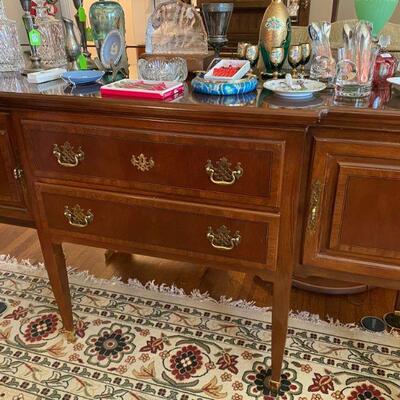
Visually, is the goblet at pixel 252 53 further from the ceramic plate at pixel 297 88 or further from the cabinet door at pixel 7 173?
the cabinet door at pixel 7 173

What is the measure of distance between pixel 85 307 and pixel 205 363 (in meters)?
0.56

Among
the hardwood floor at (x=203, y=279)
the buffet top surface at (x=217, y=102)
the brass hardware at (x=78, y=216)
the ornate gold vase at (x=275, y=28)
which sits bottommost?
the hardwood floor at (x=203, y=279)

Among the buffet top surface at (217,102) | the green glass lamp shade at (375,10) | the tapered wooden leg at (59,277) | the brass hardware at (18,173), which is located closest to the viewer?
the buffet top surface at (217,102)

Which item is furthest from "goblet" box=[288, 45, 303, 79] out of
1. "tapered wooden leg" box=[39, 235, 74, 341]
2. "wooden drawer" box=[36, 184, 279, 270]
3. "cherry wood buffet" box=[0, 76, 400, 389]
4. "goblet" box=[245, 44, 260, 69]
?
"tapered wooden leg" box=[39, 235, 74, 341]

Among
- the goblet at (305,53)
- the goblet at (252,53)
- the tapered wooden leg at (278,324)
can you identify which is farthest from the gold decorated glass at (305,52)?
the tapered wooden leg at (278,324)

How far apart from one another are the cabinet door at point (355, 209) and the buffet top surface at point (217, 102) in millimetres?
83

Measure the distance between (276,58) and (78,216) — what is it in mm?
735

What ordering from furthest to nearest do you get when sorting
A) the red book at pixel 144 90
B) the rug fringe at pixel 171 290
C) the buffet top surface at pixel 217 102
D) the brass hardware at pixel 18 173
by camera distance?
the rug fringe at pixel 171 290, the brass hardware at pixel 18 173, the red book at pixel 144 90, the buffet top surface at pixel 217 102

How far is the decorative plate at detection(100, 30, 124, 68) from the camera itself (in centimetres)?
124

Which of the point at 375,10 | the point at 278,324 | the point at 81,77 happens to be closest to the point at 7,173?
the point at 81,77

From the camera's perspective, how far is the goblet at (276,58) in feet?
3.79

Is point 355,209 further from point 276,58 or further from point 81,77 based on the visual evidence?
point 81,77

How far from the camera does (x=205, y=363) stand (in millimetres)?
1366

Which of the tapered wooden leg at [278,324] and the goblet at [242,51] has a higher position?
the goblet at [242,51]
